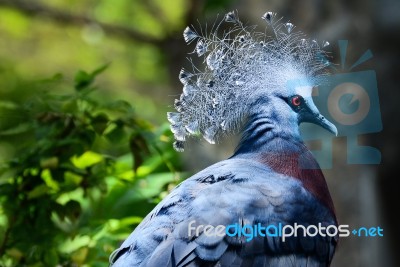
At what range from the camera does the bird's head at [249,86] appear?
1.33 meters

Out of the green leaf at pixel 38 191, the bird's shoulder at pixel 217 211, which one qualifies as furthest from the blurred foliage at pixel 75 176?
the bird's shoulder at pixel 217 211

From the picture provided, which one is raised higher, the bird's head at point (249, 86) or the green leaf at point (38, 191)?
the bird's head at point (249, 86)

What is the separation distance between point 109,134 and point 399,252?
3.81 ft

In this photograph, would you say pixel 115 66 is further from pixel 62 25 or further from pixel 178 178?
pixel 178 178

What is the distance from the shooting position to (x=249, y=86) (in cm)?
134

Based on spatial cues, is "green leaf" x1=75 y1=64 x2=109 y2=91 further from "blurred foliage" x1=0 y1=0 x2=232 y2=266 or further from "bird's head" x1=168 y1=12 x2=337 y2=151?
"bird's head" x1=168 y1=12 x2=337 y2=151

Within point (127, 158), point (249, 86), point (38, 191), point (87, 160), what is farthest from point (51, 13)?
point (249, 86)

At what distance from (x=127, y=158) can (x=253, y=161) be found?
68 centimetres

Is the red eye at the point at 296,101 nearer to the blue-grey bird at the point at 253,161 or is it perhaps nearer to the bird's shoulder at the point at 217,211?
the blue-grey bird at the point at 253,161

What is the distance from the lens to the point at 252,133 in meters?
1.34

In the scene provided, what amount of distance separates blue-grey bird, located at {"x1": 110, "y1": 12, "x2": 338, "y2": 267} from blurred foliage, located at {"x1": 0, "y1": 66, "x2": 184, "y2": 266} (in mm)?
273

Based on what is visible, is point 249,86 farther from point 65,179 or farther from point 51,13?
point 51,13

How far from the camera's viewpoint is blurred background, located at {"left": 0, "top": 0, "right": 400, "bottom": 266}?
1577 millimetres

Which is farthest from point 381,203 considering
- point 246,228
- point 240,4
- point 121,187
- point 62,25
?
point 62,25
